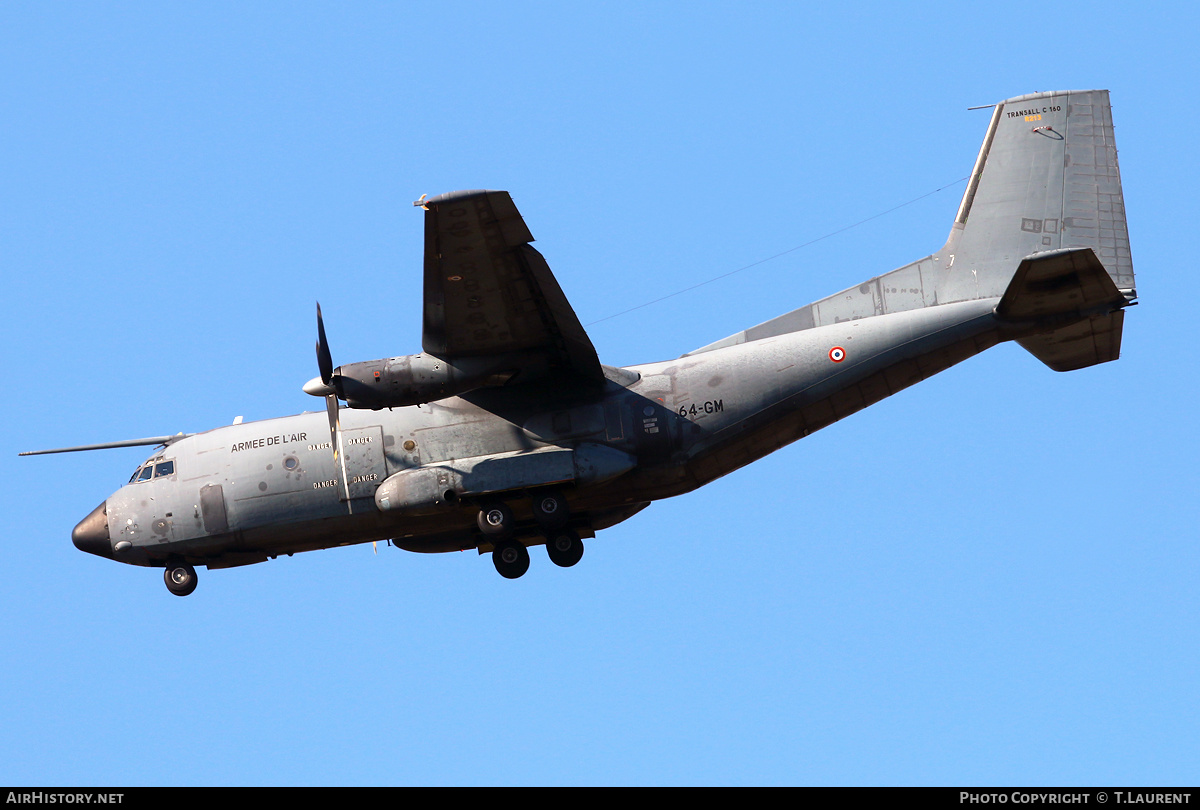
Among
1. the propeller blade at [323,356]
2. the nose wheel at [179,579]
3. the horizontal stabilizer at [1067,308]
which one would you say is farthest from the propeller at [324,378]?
the horizontal stabilizer at [1067,308]

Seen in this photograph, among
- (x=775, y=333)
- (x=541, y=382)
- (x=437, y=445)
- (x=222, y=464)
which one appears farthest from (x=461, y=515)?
(x=775, y=333)

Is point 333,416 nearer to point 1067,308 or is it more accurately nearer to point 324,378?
point 324,378

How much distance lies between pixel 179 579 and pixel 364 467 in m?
4.43

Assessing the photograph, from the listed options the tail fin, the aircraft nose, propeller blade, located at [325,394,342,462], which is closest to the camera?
propeller blade, located at [325,394,342,462]

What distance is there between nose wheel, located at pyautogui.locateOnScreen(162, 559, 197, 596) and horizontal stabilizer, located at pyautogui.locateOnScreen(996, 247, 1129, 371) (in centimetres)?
1588

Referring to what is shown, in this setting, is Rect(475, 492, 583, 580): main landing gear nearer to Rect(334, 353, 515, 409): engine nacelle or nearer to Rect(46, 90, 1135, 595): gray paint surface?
Rect(46, 90, 1135, 595): gray paint surface

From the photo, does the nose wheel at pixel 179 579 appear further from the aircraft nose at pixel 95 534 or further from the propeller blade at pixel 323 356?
the propeller blade at pixel 323 356

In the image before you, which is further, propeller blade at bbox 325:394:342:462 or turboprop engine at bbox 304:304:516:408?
propeller blade at bbox 325:394:342:462

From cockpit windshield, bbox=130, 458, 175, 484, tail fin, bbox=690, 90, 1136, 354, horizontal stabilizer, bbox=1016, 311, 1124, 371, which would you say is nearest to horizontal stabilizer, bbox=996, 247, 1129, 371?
horizontal stabilizer, bbox=1016, 311, 1124, 371

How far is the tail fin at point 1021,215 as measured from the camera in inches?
968

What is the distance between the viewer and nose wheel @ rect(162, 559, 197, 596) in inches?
1026

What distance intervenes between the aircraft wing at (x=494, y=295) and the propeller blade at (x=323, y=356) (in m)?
1.67
